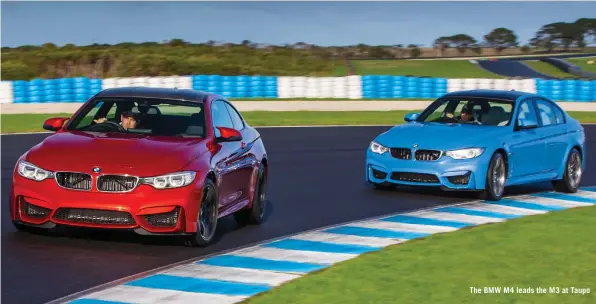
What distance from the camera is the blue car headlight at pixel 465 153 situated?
48.4 feet

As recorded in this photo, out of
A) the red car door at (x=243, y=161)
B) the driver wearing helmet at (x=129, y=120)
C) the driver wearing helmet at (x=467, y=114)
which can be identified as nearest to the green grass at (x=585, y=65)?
the driver wearing helmet at (x=467, y=114)

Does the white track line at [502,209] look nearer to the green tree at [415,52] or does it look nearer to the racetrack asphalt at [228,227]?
the racetrack asphalt at [228,227]

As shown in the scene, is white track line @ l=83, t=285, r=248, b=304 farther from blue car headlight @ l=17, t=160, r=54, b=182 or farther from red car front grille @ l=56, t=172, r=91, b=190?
blue car headlight @ l=17, t=160, r=54, b=182

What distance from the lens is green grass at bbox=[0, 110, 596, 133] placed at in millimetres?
30125

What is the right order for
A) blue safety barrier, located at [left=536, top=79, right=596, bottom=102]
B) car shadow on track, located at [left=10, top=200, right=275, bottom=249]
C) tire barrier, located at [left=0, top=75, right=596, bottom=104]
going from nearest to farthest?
car shadow on track, located at [left=10, top=200, right=275, bottom=249] → tire barrier, located at [left=0, top=75, right=596, bottom=104] → blue safety barrier, located at [left=536, top=79, right=596, bottom=102]

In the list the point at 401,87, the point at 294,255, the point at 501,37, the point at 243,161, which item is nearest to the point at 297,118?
the point at 401,87

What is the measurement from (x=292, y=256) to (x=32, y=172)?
2364 millimetres

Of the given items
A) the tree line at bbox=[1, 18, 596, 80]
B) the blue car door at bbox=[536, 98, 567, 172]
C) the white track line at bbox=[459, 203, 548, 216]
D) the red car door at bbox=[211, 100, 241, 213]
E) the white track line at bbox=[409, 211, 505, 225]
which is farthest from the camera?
the tree line at bbox=[1, 18, 596, 80]

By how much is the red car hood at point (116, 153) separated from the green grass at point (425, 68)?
215 feet

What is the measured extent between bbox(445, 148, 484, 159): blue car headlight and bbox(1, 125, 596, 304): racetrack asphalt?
1.99 feet

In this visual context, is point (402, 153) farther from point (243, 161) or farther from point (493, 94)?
point (243, 161)

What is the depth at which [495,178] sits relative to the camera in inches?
592

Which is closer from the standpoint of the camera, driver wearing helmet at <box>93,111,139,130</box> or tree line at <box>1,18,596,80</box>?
driver wearing helmet at <box>93,111,139,130</box>

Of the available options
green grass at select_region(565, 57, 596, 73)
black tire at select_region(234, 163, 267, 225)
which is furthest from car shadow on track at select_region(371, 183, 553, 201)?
green grass at select_region(565, 57, 596, 73)
